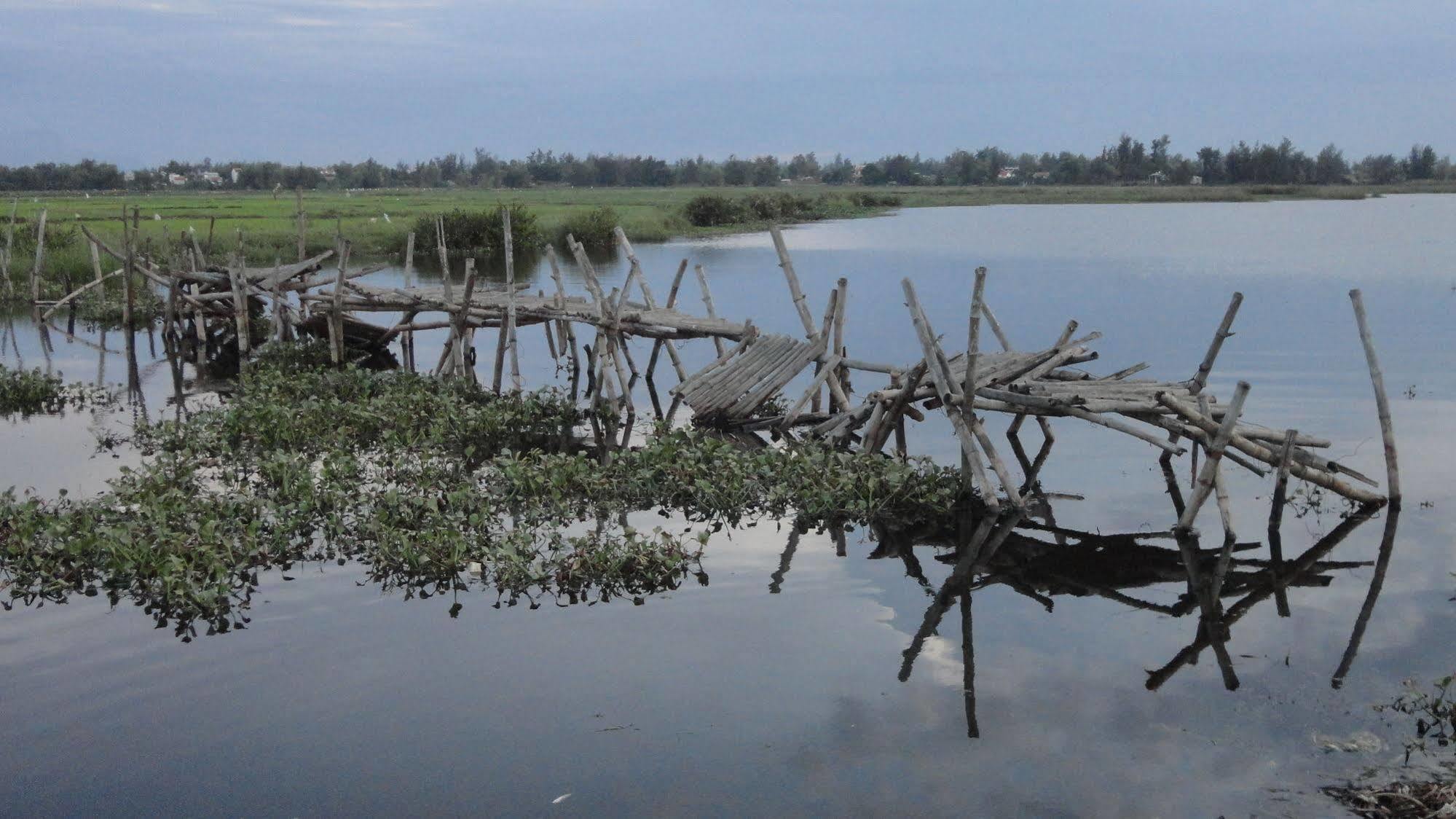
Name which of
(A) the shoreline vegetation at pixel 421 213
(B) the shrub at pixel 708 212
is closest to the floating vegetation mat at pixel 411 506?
(A) the shoreline vegetation at pixel 421 213

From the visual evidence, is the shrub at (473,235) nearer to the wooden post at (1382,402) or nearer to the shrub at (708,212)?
the shrub at (708,212)

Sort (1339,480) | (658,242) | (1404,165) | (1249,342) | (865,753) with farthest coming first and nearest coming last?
(1404,165)
(658,242)
(1249,342)
(1339,480)
(865,753)

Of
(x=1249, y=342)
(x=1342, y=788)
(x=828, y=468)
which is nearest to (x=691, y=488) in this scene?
(x=828, y=468)

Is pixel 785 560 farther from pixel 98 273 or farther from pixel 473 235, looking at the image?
pixel 473 235

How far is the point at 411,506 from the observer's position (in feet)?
37.4

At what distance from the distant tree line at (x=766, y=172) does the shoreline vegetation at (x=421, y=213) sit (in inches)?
202

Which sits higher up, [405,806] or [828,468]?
[828,468]

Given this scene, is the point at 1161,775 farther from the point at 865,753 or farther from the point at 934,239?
the point at 934,239

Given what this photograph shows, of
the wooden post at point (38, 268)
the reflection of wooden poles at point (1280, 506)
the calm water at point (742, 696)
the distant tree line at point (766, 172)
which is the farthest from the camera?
the distant tree line at point (766, 172)

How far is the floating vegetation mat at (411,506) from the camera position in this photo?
10.2 metres

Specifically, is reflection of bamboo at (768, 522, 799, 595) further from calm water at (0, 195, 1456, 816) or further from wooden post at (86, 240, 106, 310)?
wooden post at (86, 240, 106, 310)

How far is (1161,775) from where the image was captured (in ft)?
24.2

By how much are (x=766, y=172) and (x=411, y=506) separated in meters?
145

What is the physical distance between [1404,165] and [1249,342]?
391 ft
